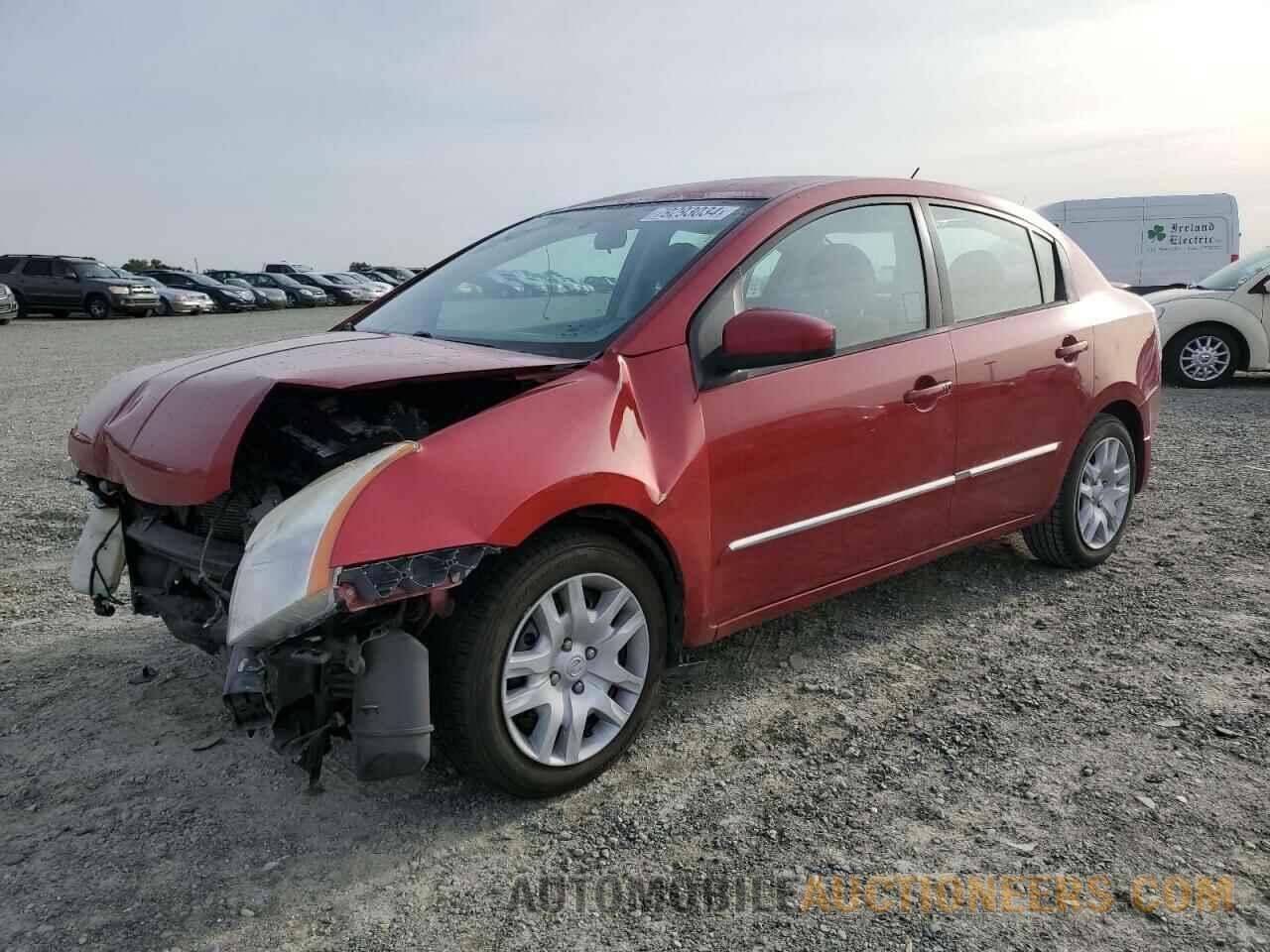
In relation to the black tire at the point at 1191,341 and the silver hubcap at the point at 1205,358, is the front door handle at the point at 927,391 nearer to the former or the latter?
the black tire at the point at 1191,341

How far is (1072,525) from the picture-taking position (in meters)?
4.57

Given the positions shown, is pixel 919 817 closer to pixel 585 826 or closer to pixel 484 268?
pixel 585 826

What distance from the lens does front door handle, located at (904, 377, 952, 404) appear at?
3625mm

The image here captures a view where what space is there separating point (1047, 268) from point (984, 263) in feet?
1.61

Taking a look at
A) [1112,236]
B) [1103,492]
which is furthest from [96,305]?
[1103,492]

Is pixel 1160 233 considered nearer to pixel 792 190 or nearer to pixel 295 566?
pixel 792 190

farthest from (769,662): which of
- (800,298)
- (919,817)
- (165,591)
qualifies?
(165,591)

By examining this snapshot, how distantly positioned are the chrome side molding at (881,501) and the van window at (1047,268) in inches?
25.5

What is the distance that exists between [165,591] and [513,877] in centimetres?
142

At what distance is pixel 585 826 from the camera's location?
2768 mm

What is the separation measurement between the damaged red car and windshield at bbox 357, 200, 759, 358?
0.01 m

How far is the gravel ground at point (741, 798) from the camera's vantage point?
237 centimetres

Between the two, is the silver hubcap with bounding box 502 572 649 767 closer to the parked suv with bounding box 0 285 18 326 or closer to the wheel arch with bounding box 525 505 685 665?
the wheel arch with bounding box 525 505 685 665

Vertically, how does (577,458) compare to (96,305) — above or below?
below
